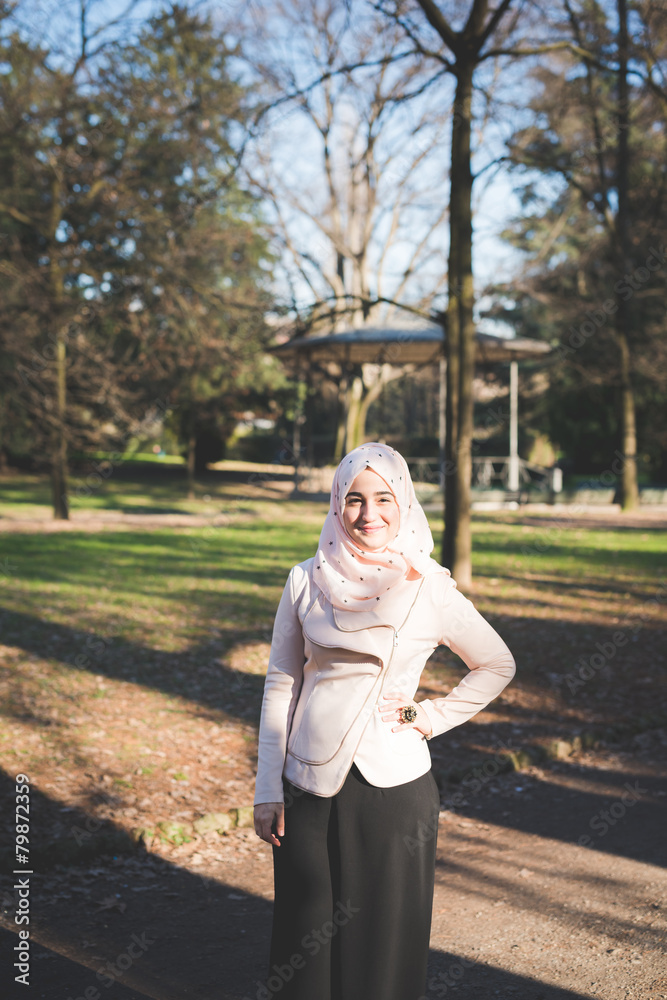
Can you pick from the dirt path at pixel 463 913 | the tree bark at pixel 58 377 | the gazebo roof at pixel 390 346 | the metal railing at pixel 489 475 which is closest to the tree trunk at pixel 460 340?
the dirt path at pixel 463 913

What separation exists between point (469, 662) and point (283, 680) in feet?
1.80

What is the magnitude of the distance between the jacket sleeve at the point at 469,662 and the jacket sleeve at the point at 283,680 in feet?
1.26

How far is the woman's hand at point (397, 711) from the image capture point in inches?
94.1

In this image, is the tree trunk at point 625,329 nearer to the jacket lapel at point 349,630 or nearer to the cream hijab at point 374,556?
the cream hijab at point 374,556

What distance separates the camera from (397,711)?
239 cm

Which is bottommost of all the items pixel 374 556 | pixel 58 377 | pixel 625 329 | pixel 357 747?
pixel 357 747

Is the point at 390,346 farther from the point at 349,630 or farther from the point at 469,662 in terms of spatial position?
the point at 349,630

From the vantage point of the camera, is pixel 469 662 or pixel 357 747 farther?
pixel 469 662

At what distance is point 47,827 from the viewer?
4.60 m

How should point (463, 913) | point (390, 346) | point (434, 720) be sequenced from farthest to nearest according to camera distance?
point (390, 346)
point (463, 913)
point (434, 720)

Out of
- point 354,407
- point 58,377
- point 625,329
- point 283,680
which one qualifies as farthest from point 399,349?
point 283,680

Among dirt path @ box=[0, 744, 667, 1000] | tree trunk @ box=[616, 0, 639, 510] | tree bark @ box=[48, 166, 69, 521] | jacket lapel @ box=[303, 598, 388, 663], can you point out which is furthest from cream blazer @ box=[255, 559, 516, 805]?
tree trunk @ box=[616, 0, 639, 510]

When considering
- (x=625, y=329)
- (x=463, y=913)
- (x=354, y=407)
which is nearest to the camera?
(x=463, y=913)

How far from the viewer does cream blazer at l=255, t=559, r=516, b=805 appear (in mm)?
2359
